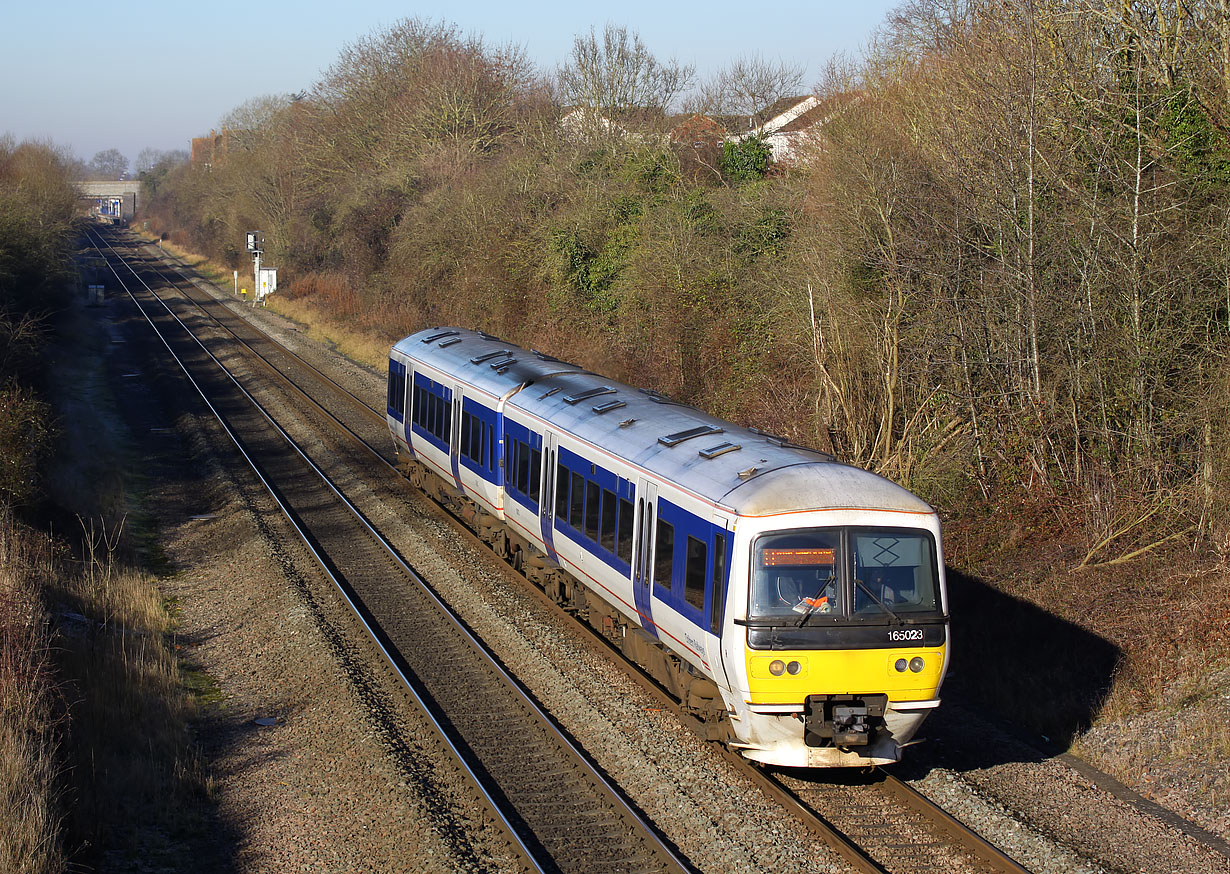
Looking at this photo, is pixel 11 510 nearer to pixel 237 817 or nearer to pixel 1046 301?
pixel 237 817

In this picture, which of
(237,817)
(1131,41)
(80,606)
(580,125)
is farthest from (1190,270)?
(580,125)

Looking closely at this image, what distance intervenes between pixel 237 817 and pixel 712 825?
3584 millimetres

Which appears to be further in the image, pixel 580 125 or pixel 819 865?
pixel 580 125

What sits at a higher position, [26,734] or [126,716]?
[26,734]

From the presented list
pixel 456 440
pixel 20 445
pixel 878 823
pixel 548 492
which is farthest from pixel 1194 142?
pixel 20 445

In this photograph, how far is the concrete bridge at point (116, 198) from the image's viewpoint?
13812 cm

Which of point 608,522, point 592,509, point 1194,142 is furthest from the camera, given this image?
point 1194,142

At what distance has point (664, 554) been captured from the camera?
9242mm

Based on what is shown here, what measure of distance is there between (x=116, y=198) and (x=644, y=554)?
154m

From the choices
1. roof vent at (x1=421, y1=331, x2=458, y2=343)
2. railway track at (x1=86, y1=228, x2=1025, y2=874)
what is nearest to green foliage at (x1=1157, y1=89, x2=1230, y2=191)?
railway track at (x1=86, y1=228, x2=1025, y2=874)

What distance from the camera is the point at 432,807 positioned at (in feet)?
25.9

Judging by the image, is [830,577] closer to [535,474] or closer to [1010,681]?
[1010,681]

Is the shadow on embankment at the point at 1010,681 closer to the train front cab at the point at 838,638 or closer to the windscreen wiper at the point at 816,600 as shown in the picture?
the train front cab at the point at 838,638

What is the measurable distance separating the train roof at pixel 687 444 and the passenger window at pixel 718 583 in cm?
31
